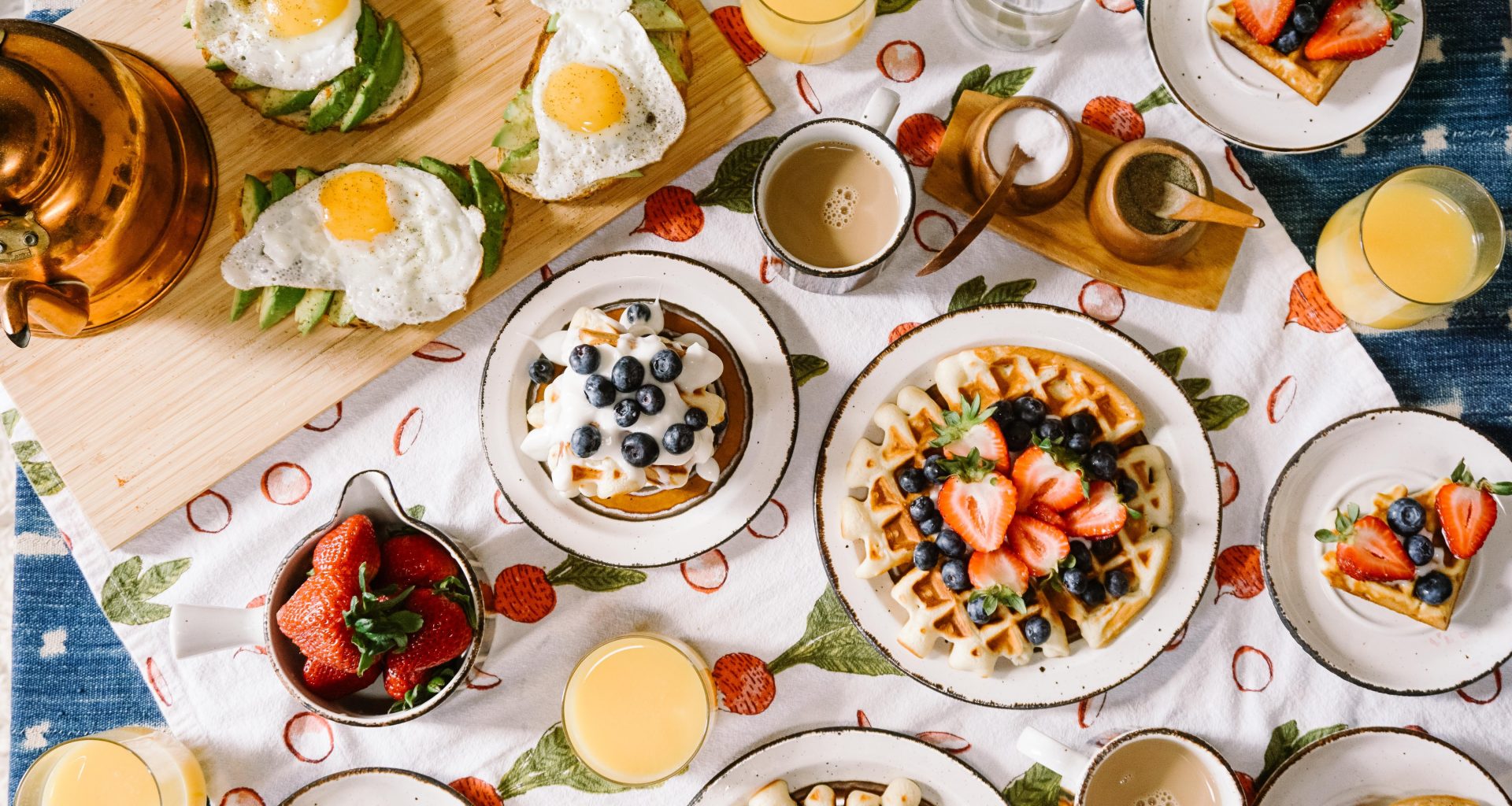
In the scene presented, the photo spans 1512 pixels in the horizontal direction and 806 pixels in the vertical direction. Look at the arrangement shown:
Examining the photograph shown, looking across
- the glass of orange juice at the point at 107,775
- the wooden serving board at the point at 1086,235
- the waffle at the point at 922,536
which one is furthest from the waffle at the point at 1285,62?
the glass of orange juice at the point at 107,775

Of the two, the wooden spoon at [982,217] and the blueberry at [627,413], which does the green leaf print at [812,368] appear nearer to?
the wooden spoon at [982,217]

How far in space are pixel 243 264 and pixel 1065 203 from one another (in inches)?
74.5

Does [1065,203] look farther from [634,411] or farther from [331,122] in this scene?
[331,122]

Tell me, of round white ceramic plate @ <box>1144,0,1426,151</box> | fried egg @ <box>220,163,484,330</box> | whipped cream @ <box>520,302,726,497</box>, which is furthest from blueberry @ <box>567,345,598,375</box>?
round white ceramic plate @ <box>1144,0,1426,151</box>

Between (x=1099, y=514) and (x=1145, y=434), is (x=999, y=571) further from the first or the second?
(x=1145, y=434)

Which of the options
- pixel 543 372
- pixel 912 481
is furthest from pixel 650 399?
pixel 912 481

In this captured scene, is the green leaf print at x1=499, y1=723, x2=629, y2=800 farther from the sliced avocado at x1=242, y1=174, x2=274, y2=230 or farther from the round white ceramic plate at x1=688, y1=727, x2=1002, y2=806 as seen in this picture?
the sliced avocado at x1=242, y1=174, x2=274, y2=230

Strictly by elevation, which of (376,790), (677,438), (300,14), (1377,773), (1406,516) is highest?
(300,14)

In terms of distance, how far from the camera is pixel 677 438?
192 centimetres

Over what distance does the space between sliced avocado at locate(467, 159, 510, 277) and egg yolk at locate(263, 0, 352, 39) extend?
426 millimetres

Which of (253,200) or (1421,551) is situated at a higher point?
(253,200)

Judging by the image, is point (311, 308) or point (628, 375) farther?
point (311, 308)

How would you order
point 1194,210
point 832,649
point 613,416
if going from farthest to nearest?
point 832,649
point 1194,210
point 613,416

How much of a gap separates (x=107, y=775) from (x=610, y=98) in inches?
75.0
